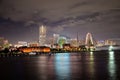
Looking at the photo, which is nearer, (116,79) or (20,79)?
(116,79)

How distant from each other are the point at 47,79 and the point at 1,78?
18.3 feet

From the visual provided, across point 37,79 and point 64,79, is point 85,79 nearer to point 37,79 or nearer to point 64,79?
point 64,79

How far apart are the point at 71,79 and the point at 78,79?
0.80 meters

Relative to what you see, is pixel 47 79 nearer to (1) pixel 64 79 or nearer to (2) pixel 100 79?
(1) pixel 64 79

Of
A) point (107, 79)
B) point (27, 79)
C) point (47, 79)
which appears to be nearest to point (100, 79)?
point (107, 79)

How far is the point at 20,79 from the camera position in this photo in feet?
104

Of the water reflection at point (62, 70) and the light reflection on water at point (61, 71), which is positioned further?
the water reflection at point (62, 70)

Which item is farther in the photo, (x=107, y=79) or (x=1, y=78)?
(x=1, y=78)

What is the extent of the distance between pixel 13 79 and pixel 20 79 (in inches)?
32.8

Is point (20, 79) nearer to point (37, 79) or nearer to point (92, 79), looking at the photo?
point (37, 79)

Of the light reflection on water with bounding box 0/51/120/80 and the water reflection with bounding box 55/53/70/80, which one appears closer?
the light reflection on water with bounding box 0/51/120/80

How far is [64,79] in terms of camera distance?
30750 mm

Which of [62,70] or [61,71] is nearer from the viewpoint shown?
[61,71]

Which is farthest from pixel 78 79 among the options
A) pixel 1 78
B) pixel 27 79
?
pixel 1 78
